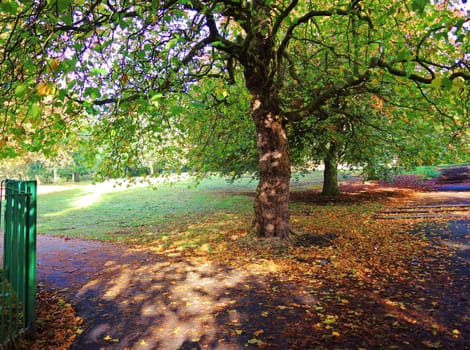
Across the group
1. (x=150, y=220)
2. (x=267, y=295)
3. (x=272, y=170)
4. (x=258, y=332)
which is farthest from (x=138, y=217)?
(x=258, y=332)

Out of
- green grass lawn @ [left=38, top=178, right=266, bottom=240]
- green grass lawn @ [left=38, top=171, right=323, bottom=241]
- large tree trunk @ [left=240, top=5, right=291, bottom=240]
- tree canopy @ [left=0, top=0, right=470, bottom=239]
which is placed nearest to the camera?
tree canopy @ [left=0, top=0, right=470, bottom=239]

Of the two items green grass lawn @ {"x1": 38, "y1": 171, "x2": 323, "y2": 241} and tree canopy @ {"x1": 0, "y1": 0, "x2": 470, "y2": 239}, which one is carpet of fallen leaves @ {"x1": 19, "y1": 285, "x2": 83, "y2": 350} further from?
green grass lawn @ {"x1": 38, "y1": 171, "x2": 323, "y2": 241}

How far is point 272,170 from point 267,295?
4391mm

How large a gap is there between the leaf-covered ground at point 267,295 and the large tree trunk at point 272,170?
1.86ft

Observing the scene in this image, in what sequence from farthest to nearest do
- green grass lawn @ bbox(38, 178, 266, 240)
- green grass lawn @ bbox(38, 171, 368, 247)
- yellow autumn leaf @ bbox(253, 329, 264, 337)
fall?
1. green grass lawn @ bbox(38, 178, 266, 240)
2. green grass lawn @ bbox(38, 171, 368, 247)
3. yellow autumn leaf @ bbox(253, 329, 264, 337)

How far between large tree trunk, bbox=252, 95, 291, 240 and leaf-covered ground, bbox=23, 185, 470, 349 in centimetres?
57

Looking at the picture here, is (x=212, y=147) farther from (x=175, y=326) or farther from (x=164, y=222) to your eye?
(x=175, y=326)

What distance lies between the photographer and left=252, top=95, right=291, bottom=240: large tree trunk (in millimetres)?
9992

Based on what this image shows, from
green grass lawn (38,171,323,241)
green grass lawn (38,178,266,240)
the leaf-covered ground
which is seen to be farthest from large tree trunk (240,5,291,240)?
green grass lawn (38,178,266,240)

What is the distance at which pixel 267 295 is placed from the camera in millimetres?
6289

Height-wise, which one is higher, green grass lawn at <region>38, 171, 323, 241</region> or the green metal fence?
the green metal fence

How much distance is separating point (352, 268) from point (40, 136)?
6.70m

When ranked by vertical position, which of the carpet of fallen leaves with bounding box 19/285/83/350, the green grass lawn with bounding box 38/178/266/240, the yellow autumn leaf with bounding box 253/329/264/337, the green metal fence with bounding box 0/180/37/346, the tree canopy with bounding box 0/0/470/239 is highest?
the tree canopy with bounding box 0/0/470/239

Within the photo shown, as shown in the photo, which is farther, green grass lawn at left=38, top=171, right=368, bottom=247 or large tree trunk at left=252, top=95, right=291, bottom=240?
green grass lawn at left=38, top=171, right=368, bottom=247
